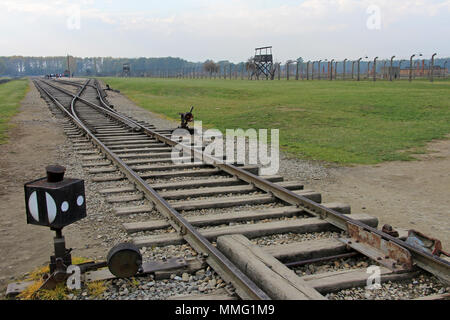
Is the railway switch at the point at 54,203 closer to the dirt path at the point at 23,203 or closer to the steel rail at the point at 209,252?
the dirt path at the point at 23,203

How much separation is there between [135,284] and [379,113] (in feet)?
53.2

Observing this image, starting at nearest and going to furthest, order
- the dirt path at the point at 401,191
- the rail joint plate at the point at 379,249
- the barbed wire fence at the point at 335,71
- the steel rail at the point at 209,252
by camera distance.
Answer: the steel rail at the point at 209,252 → the rail joint plate at the point at 379,249 → the dirt path at the point at 401,191 → the barbed wire fence at the point at 335,71

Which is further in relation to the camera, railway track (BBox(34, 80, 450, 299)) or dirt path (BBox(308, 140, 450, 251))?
dirt path (BBox(308, 140, 450, 251))

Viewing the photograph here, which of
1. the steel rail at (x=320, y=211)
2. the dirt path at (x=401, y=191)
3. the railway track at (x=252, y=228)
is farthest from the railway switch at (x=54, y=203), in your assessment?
the dirt path at (x=401, y=191)

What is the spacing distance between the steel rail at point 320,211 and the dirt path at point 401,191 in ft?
3.07

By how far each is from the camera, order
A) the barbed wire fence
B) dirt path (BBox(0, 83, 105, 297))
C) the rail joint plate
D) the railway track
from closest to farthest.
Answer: the railway track < the rail joint plate < dirt path (BBox(0, 83, 105, 297)) < the barbed wire fence

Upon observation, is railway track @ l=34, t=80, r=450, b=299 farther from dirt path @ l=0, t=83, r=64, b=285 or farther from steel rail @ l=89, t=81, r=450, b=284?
dirt path @ l=0, t=83, r=64, b=285

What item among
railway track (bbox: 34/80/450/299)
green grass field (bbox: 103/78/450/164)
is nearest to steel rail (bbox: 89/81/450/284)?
railway track (bbox: 34/80/450/299)

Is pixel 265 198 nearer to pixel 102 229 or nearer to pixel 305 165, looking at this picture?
pixel 102 229

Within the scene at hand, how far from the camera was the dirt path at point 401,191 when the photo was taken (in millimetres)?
5742

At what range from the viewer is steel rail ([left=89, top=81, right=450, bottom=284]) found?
146 inches
